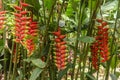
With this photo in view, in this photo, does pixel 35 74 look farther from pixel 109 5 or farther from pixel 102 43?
pixel 109 5

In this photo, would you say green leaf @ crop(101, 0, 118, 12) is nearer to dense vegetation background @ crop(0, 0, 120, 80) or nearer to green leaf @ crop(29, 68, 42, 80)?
dense vegetation background @ crop(0, 0, 120, 80)

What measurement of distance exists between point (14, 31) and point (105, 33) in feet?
1.17

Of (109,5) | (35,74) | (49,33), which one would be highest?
(109,5)

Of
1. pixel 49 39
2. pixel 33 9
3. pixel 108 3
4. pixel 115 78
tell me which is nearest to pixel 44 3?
pixel 33 9

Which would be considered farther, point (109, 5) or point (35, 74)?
point (109, 5)

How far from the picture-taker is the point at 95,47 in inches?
48.7

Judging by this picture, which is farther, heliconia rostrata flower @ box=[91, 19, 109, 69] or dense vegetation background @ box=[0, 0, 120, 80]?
heliconia rostrata flower @ box=[91, 19, 109, 69]

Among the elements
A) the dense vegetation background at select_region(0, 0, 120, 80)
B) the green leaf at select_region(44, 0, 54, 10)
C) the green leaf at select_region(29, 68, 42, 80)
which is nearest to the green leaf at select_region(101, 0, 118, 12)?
the dense vegetation background at select_region(0, 0, 120, 80)

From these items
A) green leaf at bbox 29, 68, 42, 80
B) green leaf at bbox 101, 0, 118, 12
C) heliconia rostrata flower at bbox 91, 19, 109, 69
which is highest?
green leaf at bbox 101, 0, 118, 12

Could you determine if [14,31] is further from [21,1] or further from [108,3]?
[108,3]

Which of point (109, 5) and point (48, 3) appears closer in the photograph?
point (48, 3)

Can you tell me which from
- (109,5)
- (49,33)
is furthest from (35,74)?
(109,5)

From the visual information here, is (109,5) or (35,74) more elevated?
(109,5)

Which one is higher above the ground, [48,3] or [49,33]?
[48,3]
